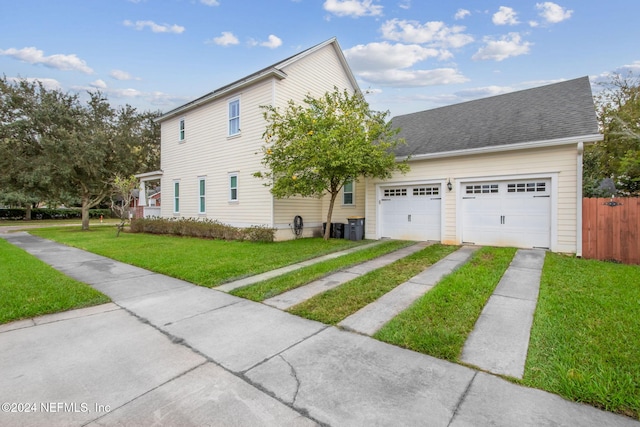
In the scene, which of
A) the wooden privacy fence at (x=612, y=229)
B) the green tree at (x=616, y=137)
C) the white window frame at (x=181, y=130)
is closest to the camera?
the wooden privacy fence at (x=612, y=229)

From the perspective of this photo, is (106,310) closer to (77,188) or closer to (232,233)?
(232,233)

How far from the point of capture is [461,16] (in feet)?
38.5

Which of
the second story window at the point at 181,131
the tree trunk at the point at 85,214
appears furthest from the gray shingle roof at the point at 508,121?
the tree trunk at the point at 85,214

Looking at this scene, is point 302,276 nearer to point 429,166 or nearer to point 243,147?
point 429,166

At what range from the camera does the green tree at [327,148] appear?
31.2ft

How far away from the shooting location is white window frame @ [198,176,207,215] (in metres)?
14.7

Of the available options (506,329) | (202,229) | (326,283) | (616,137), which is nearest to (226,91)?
(202,229)

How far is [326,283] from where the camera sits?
5703 mm

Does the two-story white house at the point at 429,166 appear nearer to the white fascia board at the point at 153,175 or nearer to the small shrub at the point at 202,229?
the small shrub at the point at 202,229

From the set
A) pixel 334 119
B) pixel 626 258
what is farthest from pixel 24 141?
pixel 626 258

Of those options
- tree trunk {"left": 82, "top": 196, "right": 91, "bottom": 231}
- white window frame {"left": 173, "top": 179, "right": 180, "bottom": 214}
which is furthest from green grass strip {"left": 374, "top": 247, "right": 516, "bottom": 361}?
tree trunk {"left": 82, "top": 196, "right": 91, "bottom": 231}

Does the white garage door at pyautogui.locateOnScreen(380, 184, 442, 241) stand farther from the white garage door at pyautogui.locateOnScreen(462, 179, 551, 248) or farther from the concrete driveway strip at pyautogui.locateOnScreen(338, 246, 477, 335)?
the concrete driveway strip at pyautogui.locateOnScreen(338, 246, 477, 335)

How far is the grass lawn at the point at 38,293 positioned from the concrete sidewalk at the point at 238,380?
335mm

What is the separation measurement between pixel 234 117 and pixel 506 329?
12.7 meters
